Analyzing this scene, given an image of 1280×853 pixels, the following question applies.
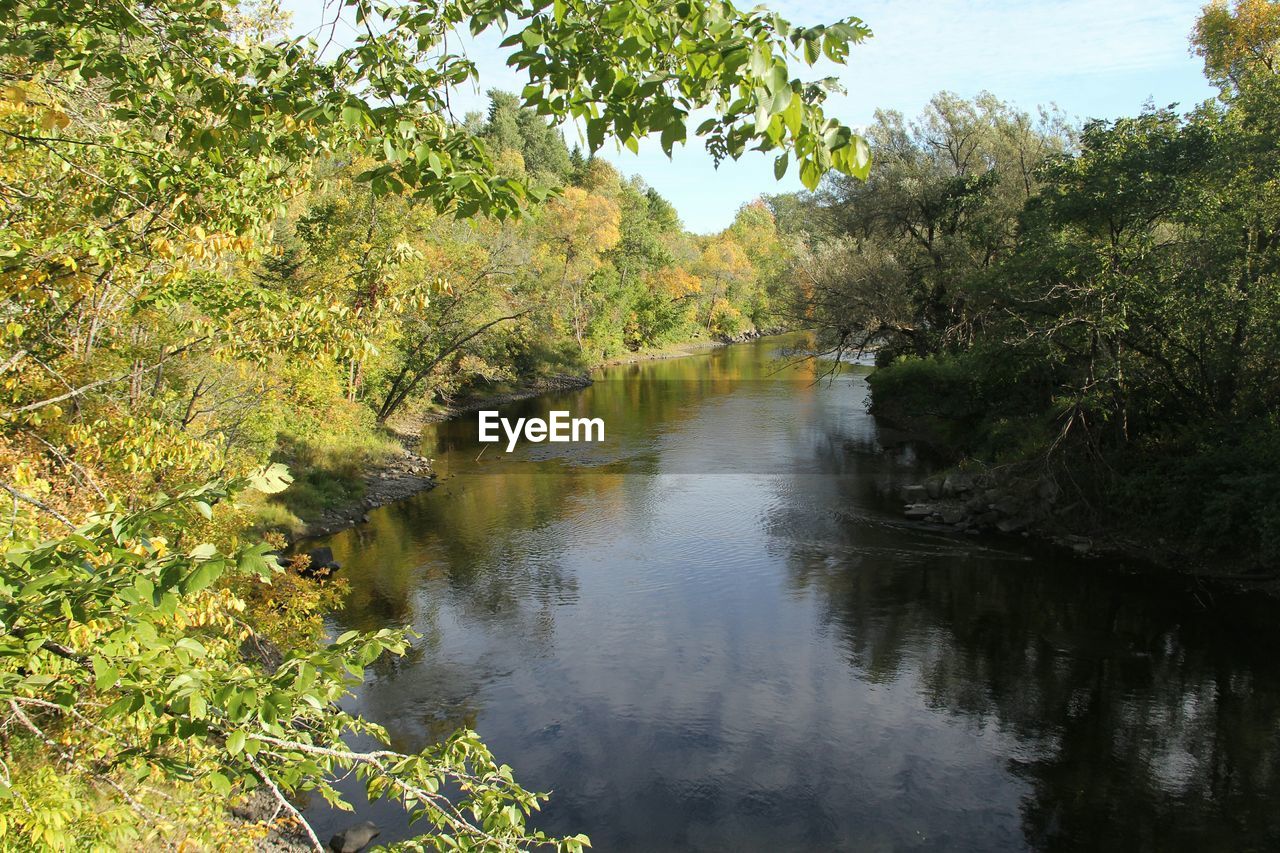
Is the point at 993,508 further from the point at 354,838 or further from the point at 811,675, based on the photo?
the point at 354,838

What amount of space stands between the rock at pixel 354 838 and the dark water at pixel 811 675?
0.69 meters

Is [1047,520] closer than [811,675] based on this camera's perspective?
No

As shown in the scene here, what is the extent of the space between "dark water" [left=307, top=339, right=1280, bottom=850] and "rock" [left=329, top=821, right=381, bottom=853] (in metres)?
0.69

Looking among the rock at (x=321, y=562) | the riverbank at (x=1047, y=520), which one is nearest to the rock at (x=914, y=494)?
the riverbank at (x=1047, y=520)

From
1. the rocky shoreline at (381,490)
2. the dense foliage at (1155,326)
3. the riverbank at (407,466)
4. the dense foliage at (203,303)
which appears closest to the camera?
the dense foliage at (203,303)

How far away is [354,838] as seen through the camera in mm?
9984

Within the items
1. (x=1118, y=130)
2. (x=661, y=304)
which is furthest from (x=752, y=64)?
(x=661, y=304)

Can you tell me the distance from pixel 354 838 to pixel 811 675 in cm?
758

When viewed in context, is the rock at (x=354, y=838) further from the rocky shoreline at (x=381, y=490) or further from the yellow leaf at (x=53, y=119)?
the rocky shoreline at (x=381, y=490)

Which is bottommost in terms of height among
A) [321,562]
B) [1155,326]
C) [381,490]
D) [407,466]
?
[321,562]

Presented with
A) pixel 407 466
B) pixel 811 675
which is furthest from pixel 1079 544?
pixel 407 466

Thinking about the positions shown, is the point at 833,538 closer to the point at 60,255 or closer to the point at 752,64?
the point at 60,255

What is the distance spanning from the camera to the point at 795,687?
13.7 meters

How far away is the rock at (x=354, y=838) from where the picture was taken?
9.87m
